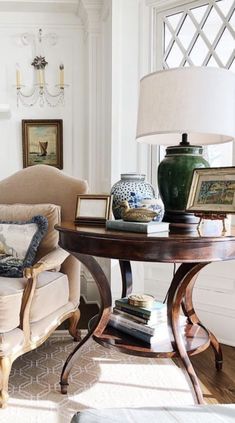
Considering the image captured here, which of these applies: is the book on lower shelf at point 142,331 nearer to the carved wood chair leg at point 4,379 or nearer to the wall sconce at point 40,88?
the carved wood chair leg at point 4,379

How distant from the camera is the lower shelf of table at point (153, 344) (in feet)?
5.35

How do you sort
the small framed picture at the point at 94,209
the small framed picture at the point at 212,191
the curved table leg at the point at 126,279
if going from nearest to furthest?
the small framed picture at the point at 212,191, the small framed picture at the point at 94,209, the curved table leg at the point at 126,279

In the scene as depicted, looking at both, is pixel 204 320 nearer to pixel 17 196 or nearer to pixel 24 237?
pixel 24 237

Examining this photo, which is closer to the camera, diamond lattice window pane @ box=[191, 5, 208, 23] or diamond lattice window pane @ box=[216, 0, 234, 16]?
diamond lattice window pane @ box=[216, 0, 234, 16]

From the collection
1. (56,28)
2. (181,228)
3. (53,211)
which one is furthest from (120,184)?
(56,28)

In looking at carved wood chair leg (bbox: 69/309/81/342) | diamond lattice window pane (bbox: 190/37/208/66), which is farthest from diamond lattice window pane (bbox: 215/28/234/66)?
carved wood chair leg (bbox: 69/309/81/342)

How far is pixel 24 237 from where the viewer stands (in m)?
2.10

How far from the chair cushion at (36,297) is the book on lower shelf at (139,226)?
0.55 metres

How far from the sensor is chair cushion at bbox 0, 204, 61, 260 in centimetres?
225

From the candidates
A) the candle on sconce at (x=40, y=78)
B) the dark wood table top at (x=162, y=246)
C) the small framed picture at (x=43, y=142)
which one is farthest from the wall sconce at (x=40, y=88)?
the dark wood table top at (x=162, y=246)

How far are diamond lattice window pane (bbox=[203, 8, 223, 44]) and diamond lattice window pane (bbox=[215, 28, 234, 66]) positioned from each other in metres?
0.07

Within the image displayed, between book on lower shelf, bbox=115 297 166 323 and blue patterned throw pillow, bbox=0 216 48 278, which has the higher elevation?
blue patterned throw pillow, bbox=0 216 48 278

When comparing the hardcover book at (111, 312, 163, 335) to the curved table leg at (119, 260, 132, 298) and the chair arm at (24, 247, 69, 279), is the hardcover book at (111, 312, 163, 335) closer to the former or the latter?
the curved table leg at (119, 260, 132, 298)

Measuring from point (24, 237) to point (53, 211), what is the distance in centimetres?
25
